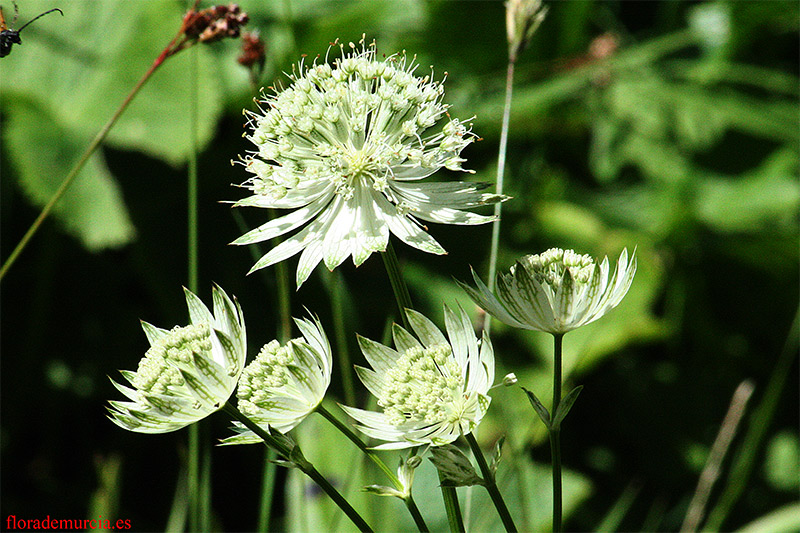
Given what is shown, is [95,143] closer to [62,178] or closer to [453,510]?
[453,510]

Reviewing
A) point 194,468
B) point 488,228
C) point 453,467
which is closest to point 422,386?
point 453,467

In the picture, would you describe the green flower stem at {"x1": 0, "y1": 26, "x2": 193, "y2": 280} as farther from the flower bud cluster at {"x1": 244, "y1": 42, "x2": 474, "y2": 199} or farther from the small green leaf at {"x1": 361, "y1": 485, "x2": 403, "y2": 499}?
the small green leaf at {"x1": 361, "y1": 485, "x2": 403, "y2": 499}

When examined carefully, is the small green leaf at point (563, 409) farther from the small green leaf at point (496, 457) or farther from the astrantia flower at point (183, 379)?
the astrantia flower at point (183, 379)

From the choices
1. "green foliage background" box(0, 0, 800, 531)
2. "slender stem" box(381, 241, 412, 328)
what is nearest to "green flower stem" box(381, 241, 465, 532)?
"slender stem" box(381, 241, 412, 328)

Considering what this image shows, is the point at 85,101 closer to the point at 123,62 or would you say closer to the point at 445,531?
the point at 123,62

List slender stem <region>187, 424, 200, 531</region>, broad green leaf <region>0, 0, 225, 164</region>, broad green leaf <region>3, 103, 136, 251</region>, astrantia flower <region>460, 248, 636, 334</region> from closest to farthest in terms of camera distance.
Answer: astrantia flower <region>460, 248, 636, 334</region> < slender stem <region>187, 424, 200, 531</region> < broad green leaf <region>3, 103, 136, 251</region> < broad green leaf <region>0, 0, 225, 164</region>
